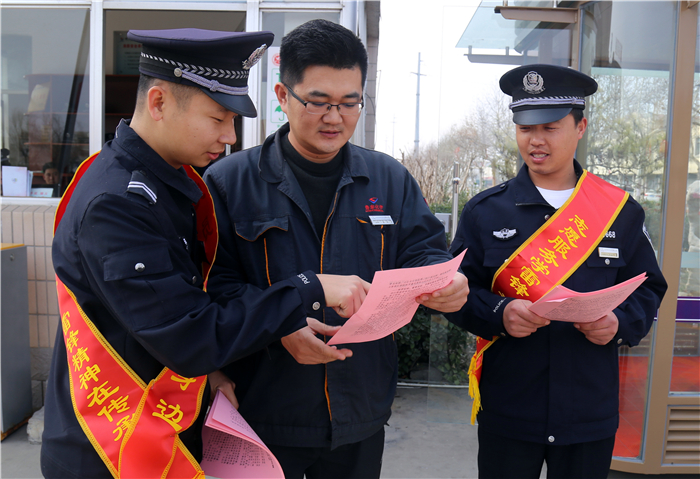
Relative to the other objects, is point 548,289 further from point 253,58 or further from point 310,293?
point 253,58

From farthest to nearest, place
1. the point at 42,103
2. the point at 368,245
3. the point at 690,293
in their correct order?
the point at 42,103
the point at 690,293
the point at 368,245

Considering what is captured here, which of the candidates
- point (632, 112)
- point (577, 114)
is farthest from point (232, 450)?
point (632, 112)

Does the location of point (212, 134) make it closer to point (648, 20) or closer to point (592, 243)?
point (592, 243)

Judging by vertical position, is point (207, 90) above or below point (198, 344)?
above

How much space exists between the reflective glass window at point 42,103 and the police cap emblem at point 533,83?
3540 millimetres

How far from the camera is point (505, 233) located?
1.92 metres

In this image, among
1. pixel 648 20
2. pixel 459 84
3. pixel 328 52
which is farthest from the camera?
pixel 459 84

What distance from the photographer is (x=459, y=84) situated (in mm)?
3592

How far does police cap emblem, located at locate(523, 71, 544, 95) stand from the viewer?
6.29 ft

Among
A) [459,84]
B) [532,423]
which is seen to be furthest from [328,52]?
[459,84]

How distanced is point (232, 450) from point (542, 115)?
1.59m

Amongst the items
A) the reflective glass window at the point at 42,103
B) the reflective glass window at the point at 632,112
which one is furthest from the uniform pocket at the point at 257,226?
the reflective glass window at the point at 42,103

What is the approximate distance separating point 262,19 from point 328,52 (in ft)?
8.35

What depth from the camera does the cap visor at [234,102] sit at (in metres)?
1.21
